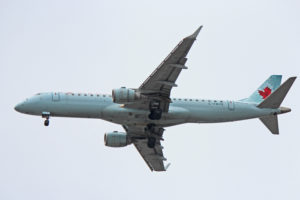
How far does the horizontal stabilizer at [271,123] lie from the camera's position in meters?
68.3

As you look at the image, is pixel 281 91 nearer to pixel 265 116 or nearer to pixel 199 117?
pixel 265 116

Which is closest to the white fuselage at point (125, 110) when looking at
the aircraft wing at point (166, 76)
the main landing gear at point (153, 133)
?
the main landing gear at point (153, 133)

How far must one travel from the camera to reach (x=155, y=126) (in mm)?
67188

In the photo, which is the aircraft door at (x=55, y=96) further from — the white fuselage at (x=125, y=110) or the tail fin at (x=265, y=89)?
the tail fin at (x=265, y=89)

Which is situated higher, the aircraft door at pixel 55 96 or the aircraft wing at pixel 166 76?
the aircraft wing at pixel 166 76

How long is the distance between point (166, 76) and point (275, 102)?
1377 cm

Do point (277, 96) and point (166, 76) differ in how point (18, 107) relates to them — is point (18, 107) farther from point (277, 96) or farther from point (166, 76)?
point (277, 96)

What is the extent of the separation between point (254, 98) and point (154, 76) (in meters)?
15.4

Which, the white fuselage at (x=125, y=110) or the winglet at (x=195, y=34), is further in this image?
the white fuselage at (x=125, y=110)

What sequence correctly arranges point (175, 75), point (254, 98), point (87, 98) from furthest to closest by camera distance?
point (254, 98) < point (87, 98) < point (175, 75)

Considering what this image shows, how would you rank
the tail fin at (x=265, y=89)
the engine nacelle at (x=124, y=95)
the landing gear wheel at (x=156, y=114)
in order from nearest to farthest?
the engine nacelle at (x=124, y=95) → the landing gear wheel at (x=156, y=114) → the tail fin at (x=265, y=89)

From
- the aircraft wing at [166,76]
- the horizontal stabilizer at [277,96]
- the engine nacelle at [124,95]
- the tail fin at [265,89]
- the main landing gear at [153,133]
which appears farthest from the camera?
the tail fin at [265,89]

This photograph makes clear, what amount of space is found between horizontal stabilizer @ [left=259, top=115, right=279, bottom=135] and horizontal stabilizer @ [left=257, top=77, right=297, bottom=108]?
148 cm

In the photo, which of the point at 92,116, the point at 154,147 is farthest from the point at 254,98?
the point at 92,116
